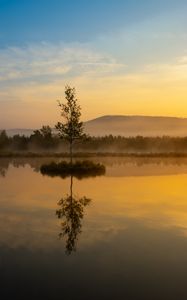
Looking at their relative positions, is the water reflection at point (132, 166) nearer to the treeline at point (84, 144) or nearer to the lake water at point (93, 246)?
the lake water at point (93, 246)

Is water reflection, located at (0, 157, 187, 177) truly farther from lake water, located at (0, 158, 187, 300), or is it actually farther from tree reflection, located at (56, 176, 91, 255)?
lake water, located at (0, 158, 187, 300)

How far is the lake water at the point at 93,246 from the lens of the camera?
9891 mm

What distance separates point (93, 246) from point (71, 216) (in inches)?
214

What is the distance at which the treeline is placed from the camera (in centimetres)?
10706

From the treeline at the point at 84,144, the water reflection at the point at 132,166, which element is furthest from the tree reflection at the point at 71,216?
the treeline at the point at 84,144

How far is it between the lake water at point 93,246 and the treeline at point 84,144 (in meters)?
76.8

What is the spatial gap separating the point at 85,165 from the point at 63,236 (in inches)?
Answer: 1320

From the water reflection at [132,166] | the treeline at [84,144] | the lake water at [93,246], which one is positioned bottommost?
the lake water at [93,246]

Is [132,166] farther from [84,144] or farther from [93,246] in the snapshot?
[84,144]

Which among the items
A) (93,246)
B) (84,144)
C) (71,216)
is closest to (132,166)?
(71,216)

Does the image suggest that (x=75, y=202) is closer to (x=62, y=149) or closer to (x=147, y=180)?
(x=147, y=180)

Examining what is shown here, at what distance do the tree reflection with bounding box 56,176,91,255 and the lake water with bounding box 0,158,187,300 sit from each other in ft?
0.11

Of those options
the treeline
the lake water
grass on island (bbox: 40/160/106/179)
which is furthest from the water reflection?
the treeline

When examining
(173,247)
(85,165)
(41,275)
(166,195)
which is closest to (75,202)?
(166,195)
